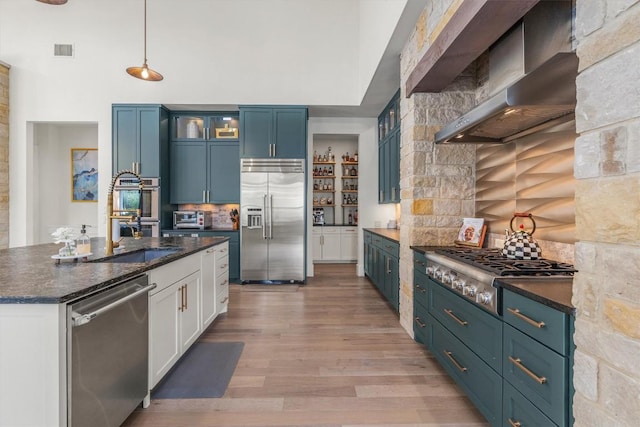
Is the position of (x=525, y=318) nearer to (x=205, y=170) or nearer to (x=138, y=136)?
(x=205, y=170)

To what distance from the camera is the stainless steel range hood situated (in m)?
1.55

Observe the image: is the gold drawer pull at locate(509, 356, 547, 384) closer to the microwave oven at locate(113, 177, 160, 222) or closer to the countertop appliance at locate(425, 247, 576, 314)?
the countertop appliance at locate(425, 247, 576, 314)

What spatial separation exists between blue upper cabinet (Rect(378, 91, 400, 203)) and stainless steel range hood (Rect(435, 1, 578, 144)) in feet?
6.16

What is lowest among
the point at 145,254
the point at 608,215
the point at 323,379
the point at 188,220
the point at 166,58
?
the point at 323,379

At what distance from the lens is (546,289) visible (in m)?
1.39

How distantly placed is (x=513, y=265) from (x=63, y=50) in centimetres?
688

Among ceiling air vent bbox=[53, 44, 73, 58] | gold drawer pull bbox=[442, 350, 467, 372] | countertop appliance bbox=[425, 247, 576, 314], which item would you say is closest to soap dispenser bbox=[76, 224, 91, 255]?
countertop appliance bbox=[425, 247, 576, 314]

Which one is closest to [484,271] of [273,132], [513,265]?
[513,265]

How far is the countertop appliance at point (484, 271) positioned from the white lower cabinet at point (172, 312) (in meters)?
1.90

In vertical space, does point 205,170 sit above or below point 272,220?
above

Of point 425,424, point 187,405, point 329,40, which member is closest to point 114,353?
point 187,405

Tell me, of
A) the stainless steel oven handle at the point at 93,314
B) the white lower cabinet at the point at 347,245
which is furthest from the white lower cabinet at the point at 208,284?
the white lower cabinet at the point at 347,245

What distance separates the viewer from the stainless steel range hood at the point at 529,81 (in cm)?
155

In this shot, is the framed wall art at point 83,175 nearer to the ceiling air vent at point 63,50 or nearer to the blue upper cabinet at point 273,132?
the ceiling air vent at point 63,50
